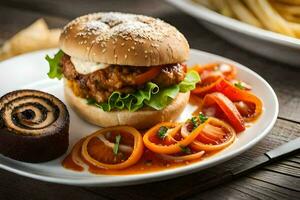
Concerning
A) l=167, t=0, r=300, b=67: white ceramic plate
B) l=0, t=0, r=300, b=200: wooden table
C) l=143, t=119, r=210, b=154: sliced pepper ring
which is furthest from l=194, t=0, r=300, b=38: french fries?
l=143, t=119, r=210, b=154: sliced pepper ring

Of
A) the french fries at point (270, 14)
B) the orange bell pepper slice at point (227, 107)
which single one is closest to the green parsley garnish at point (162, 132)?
the orange bell pepper slice at point (227, 107)

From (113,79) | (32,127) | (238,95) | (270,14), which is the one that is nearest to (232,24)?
(270,14)

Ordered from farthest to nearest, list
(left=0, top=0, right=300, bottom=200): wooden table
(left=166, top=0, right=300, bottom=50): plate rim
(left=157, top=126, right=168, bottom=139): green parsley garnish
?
(left=166, top=0, right=300, bottom=50): plate rim → (left=157, top=126, right=168, bottom=139): green parsley garnish → (left=0, top=0, right=300, bottom=200): wooden table

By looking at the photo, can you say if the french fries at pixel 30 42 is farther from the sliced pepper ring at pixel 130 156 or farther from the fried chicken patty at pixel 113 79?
the sliced pepper ring at pixel 130 156

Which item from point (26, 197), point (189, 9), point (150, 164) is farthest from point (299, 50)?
point (26, 197)

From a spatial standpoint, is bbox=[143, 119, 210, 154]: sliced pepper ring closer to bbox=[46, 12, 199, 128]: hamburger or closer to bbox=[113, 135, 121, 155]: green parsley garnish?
bbox=[113, 135, 121, 155]: green parsley garnish

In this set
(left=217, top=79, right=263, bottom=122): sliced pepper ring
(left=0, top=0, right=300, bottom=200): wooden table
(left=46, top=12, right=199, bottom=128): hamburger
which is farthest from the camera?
(left=217, top=79, right=263, bottom=122): sliced pepper ring
